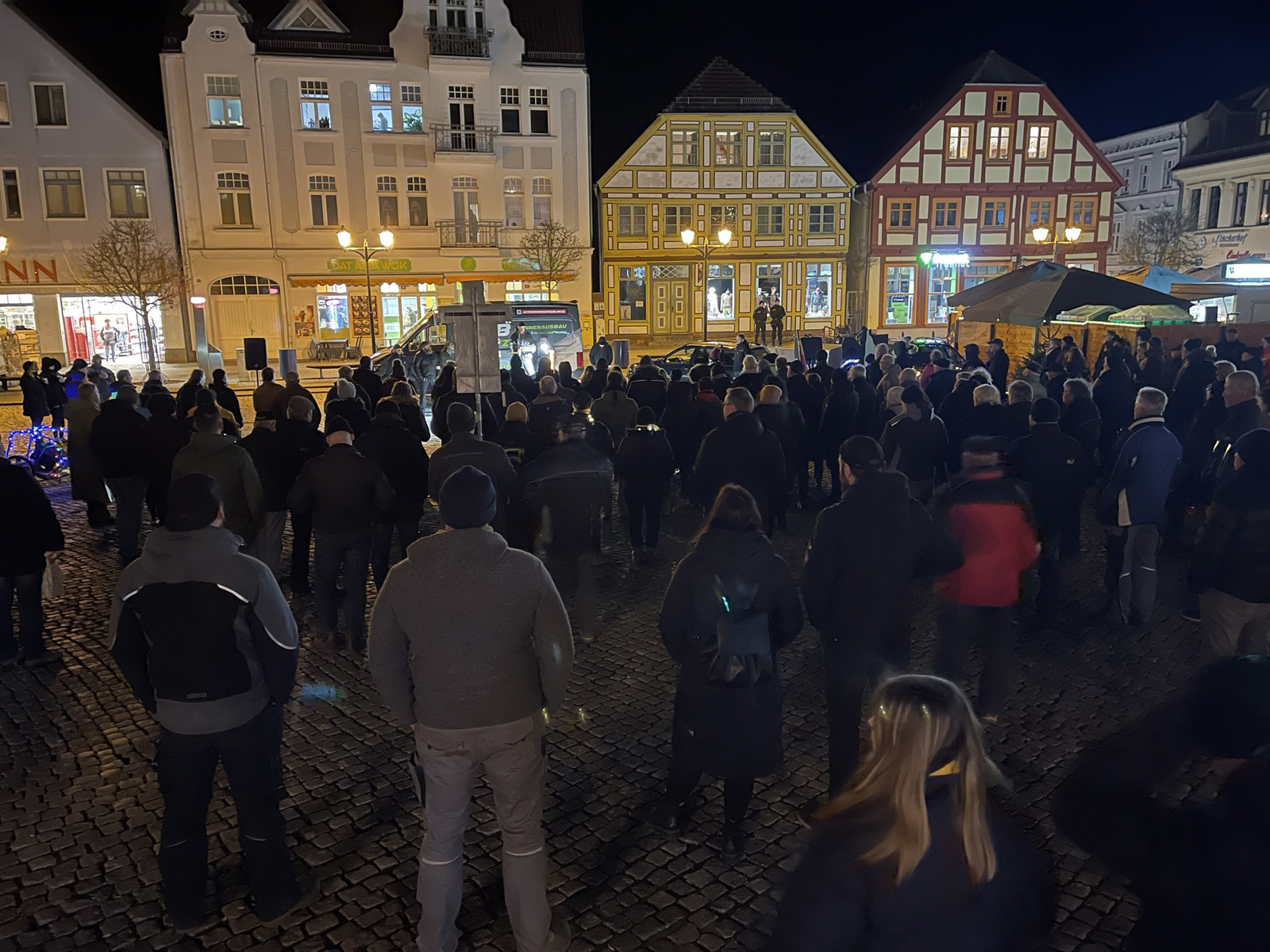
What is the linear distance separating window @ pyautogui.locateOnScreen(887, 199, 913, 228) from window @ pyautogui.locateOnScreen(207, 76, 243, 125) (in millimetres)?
26858

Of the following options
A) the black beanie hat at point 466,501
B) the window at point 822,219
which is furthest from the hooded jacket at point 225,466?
the window at point 822,219

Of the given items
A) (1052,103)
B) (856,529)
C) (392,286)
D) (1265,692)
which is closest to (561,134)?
(392,286)

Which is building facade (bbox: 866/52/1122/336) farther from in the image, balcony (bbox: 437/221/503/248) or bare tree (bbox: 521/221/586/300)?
balcony (bbox: 437/221/503/248)

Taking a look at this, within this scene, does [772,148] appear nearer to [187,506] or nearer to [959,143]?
[959,143]

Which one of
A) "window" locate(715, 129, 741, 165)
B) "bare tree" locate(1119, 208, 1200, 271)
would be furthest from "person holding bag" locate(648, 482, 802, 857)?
"bare tree" locate(1119, 208, 1200, 271)

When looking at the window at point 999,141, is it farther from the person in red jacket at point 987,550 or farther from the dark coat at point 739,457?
the person in red jacket at point 987,550

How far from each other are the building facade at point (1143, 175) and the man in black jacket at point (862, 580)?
151 ft

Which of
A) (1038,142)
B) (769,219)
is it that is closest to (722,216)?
(769,219)

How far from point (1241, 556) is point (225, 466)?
7.00 meters

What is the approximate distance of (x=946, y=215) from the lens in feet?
130

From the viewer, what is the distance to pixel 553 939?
152 inches

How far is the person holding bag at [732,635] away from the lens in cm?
409

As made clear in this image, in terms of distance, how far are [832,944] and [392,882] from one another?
2913 millimetres

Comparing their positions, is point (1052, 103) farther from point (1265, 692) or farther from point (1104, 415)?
point (1265, 692)
